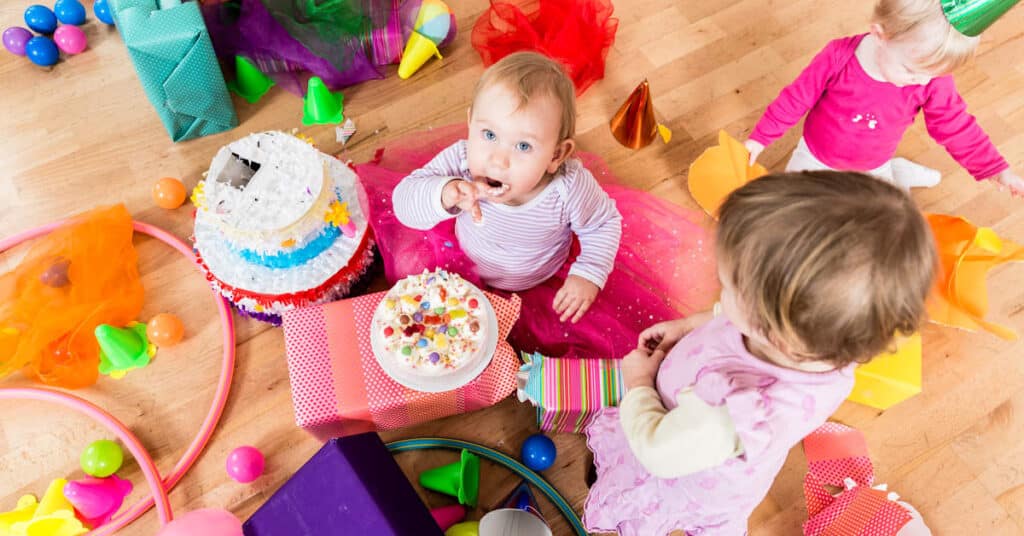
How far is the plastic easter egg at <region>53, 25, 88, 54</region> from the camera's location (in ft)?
4.91

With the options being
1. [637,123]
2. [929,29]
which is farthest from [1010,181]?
[637,123]

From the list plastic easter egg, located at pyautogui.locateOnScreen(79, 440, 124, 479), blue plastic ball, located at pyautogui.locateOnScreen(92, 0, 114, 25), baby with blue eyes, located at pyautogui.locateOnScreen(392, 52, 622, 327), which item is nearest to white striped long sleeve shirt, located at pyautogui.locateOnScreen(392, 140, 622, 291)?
baby with blue eyes, located at pyautogui.locateOnScreen(392, 52, 622, 327)

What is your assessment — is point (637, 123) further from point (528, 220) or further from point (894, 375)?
point (894, 375)

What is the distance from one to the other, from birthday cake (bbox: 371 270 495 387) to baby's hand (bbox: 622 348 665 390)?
9.9 inches

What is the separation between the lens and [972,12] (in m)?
0.92

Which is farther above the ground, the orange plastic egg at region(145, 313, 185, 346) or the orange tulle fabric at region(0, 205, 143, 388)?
the orange tulle fabric at region(0, 205, 143, 388)

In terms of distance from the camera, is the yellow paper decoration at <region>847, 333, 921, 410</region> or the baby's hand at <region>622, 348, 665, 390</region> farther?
the yellow paper decoration at <region>847, 333, 921, 410</region>

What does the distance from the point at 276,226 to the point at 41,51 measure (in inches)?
34.9

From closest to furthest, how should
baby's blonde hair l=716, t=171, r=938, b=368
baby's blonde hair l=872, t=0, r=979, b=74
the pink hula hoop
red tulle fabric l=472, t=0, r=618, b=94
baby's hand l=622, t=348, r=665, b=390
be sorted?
baby's blonde hair l=716, t=171, r=938, b=368 < baby's hand l=622, t=348, r=665, b=390 < baby's blonde hair l=872, t=0, r=979, b=74 < the pink hula hoop < red tulle fabric l=472, t=0, r=618, b=94

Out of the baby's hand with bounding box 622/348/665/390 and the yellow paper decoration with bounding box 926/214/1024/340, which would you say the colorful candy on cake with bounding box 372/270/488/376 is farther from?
the yellow paper decoration with bounding box 926/214/1024/340

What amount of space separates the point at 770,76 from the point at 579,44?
458 mm

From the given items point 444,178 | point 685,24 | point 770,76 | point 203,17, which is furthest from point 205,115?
point 770,76

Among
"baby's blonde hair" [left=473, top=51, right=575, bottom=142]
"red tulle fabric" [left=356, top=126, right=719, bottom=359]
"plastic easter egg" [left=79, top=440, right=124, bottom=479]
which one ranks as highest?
"baby's blonde hair" [left=473, top=51, right=575, bottom=142]

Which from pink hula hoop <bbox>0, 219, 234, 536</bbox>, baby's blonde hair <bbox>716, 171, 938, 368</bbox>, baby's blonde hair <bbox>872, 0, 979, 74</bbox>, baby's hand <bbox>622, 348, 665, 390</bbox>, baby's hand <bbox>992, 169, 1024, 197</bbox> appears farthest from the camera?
baby's hand <bbox>992, 169, 1024, 197</bbox>
